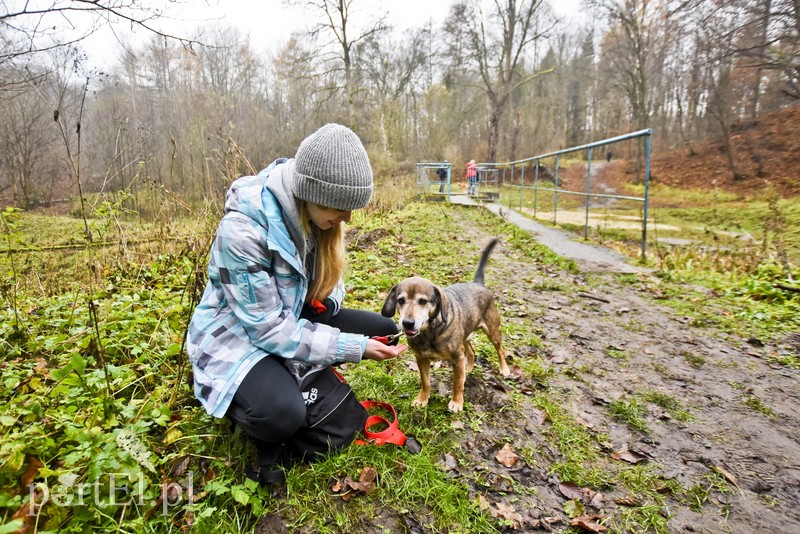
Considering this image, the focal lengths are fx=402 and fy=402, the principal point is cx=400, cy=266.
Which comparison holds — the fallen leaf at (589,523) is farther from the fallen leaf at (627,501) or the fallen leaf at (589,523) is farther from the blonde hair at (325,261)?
the blonde hair at (325,261)

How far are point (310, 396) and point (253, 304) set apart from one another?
620 millimetres

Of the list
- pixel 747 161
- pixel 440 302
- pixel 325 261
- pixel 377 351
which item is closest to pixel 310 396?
pixel 377 351

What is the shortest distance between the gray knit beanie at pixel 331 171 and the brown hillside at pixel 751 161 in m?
17.2

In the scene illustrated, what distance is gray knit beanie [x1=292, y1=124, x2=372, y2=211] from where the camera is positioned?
2.02 metres

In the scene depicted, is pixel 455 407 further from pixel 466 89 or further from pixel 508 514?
pixel 466 89

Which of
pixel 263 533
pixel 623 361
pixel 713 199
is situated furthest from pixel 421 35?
pixel 263 533

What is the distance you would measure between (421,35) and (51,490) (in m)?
30.7

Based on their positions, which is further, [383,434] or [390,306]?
[390,306]

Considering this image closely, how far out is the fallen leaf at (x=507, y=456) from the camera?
2332 mm

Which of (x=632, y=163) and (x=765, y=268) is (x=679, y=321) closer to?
(x=765, y=268)

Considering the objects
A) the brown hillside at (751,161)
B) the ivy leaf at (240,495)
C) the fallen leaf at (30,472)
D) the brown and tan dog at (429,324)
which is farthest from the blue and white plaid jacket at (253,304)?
the brown hillside at (751,161)

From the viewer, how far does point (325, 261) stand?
2.48 metres

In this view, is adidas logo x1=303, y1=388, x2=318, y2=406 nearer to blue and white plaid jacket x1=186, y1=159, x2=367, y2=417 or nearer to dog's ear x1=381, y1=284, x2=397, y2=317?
blue and white plaid jacket x1=186, y1=159, x2=367, y2=417

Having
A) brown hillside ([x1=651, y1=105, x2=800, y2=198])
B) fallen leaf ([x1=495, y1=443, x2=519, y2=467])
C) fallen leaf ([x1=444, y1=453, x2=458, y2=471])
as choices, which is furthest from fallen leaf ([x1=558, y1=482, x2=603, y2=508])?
brown hillside ([x1=651, y1=105, x2=800, y2=198])
